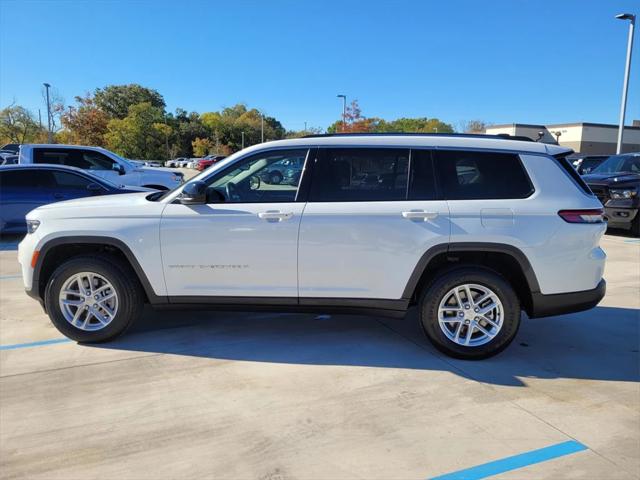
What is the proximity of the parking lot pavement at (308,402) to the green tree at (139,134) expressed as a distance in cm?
5676

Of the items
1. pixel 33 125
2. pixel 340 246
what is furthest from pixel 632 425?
pixel 33 125

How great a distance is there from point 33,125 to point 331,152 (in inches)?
2306

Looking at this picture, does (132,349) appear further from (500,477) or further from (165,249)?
(500,477)

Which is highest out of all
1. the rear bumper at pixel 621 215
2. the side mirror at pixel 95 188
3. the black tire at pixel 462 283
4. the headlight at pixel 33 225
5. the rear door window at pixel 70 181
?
the rear door window at pixel 70 181

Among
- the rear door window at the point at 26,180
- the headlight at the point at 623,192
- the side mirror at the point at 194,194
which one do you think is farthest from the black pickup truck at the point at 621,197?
the rear door window at the point at 26,180

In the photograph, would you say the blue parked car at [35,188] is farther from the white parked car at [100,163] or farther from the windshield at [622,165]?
the windshield at [622,165]

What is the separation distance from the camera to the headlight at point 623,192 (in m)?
10.1

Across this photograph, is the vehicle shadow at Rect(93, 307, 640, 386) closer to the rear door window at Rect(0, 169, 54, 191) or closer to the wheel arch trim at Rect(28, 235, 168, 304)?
the wheel arch trim at Rect(28, 235, 168, 304)

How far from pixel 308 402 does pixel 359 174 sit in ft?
6.08

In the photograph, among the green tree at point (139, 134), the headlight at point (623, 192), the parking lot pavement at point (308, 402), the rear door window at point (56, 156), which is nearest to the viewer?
the parking lot pavement at point (308, 402)

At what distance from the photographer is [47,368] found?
371 cm

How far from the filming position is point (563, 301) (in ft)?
12.2

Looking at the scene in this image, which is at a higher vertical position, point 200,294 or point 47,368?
point 200,294

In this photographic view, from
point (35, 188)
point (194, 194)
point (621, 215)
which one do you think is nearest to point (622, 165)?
point (621, 215)
